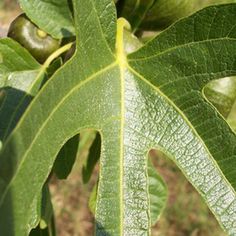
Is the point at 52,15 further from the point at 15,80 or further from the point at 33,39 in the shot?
the point at 15,80

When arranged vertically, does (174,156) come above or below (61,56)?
below

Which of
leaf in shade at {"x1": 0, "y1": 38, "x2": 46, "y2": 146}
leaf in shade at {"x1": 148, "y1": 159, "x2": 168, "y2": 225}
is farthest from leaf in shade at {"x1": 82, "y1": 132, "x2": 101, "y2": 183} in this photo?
leaf in shade at {"x1": 0, "y1": 38, "x2": 46, "y2": 146}

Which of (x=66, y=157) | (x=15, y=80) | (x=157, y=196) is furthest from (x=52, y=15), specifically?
(x=157, y=196)

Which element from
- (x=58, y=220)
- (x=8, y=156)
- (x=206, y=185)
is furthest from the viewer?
(x=58, y=220)

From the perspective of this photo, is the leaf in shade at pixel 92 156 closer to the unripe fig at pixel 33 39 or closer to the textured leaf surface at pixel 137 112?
the unripe fig at pixel 33 39

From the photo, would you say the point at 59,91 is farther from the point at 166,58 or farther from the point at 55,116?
the point at 166,58

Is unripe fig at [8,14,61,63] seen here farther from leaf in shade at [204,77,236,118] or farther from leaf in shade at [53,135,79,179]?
leaf in shade at [204,77,236,118]

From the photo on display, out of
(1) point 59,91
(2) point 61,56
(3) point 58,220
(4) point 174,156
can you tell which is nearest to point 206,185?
(4) point 174,156
